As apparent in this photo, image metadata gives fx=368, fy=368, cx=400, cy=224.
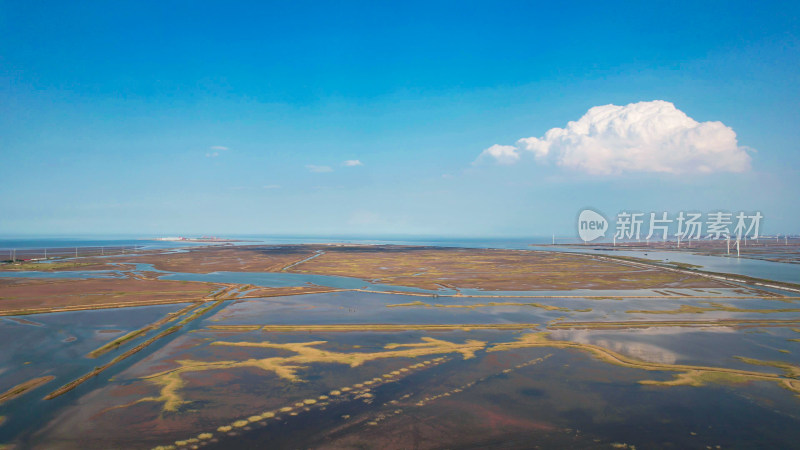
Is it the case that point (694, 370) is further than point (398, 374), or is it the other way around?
point (694, 370)

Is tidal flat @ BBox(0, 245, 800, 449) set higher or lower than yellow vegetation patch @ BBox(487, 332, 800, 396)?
lower

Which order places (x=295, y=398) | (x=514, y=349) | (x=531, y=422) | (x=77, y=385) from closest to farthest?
(x=531, y=422)
(x=295, y=398)
(x=77, y=385)
(x=514, y=349)

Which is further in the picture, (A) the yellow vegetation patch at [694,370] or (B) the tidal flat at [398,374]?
(A) the yellow vegetation patch at [694,370]

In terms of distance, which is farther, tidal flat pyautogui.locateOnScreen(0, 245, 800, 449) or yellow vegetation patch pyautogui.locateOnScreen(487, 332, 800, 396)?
yellow vegetation patch pyautogui.locateOnScreen(487, 332, 800, 396)

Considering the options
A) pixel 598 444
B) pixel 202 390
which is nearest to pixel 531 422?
pixel 598 444

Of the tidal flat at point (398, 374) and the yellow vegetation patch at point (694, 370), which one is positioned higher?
the yellow vegetation patch at point (694, 370)

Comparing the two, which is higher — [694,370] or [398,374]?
[694,370]

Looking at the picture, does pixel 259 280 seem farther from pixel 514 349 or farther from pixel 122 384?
pixel 514 349

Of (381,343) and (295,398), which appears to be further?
(381,343)
